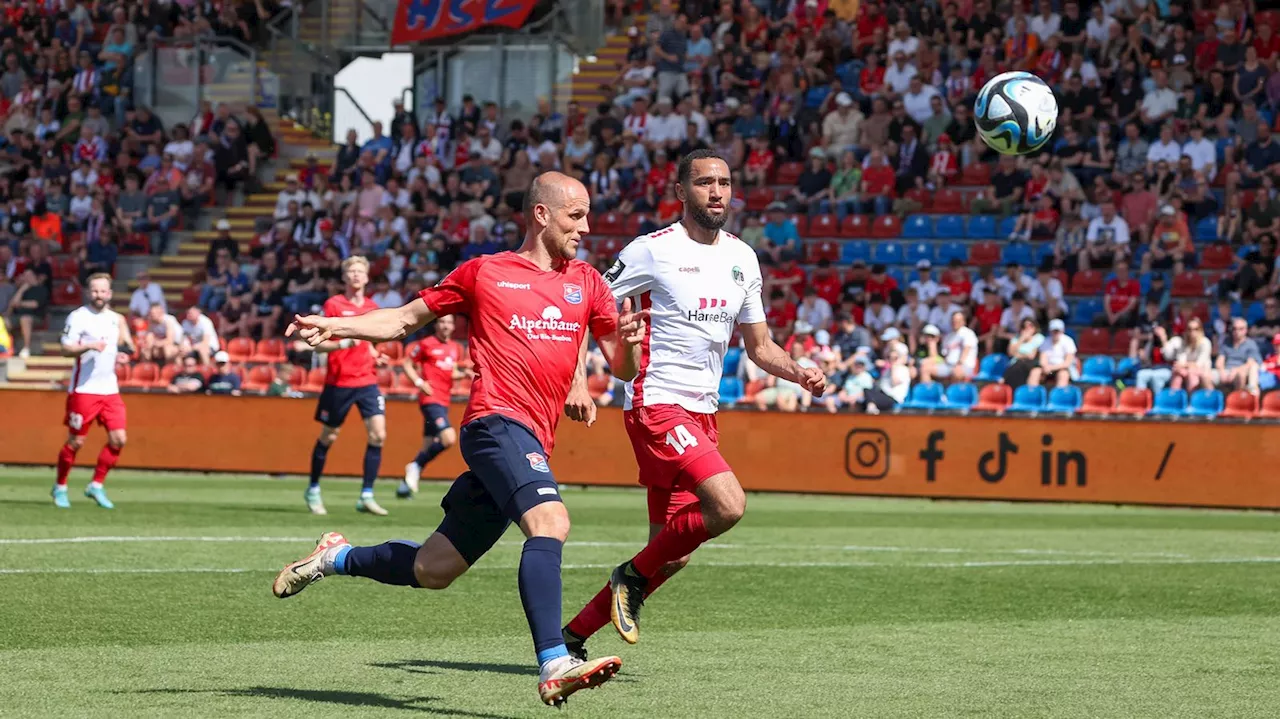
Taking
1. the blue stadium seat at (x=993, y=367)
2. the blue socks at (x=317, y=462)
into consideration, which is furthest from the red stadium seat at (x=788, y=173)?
the blue socks at (x=317, y=462)

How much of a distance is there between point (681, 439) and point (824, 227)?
19.2 metres

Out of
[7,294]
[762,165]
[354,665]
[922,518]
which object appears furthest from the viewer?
[7,294]

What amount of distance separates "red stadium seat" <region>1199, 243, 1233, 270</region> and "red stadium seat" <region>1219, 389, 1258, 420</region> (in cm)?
318

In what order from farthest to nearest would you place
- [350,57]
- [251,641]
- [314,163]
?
[350,57]
[314,163]
[251,641]

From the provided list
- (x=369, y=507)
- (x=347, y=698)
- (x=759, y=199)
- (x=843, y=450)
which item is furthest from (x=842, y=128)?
(x=347, y=698)

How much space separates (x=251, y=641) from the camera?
8.30m

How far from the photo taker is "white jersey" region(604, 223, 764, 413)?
317 inches

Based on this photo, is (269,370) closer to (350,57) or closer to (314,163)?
(314,163)

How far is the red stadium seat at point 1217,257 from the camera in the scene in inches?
945

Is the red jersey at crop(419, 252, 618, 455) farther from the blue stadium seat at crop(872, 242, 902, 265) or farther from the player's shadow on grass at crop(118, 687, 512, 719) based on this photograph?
the blue stadium seat at crop(872, 242, 902, 265)

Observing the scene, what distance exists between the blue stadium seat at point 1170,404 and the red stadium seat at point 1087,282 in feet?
9.19

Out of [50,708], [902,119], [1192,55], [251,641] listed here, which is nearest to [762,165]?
[902,119]

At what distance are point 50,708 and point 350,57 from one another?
3023cm

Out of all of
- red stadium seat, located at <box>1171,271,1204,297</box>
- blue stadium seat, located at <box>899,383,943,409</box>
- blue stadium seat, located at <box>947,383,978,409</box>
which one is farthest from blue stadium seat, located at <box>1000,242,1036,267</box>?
blue stadium seat, located at <box>899,383,943,409</box>
